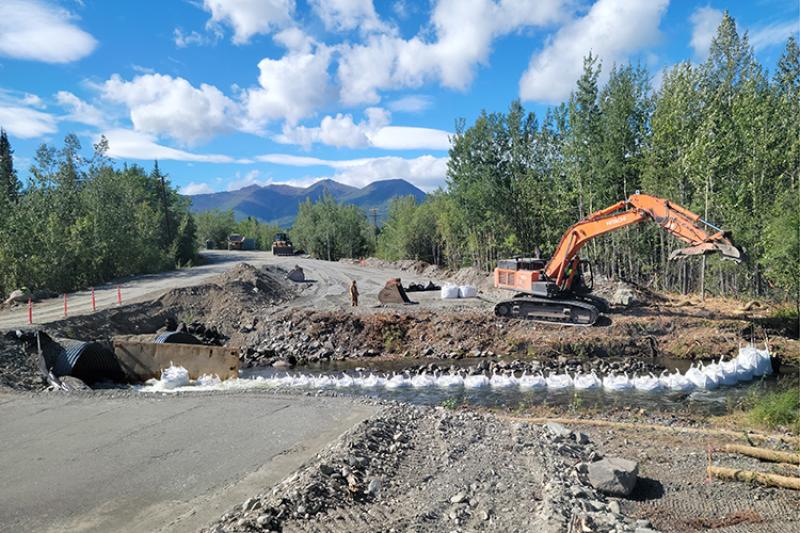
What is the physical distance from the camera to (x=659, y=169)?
24703 millimetres

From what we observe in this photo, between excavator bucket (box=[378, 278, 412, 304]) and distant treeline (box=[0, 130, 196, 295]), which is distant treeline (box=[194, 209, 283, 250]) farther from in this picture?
excavator bucket (box=[378, 278, 412, 304])

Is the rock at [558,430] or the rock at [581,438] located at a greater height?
the rock at [558,430]

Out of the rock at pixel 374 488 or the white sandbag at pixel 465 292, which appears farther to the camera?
the white sandbag at pixel 465 292

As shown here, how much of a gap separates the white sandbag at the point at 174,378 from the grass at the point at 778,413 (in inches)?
499

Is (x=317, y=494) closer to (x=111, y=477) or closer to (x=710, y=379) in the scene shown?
(x=111, y=477)

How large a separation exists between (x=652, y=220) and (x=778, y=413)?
7806 mm

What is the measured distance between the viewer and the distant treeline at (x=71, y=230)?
24.3 m

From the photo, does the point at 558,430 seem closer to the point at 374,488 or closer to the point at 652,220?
the point at 374,488

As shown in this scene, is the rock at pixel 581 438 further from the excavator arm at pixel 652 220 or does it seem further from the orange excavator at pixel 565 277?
the orange excavator at pixel 565 277

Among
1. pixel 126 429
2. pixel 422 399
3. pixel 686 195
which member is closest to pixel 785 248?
pixel 686 195

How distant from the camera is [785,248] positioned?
53.8 ft

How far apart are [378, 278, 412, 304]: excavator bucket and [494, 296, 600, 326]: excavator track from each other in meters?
4.95

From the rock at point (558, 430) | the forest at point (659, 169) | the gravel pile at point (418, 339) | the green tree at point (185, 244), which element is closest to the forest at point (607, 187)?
the forest at point (659, 169)

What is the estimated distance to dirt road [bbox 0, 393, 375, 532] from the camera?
5855 mm
